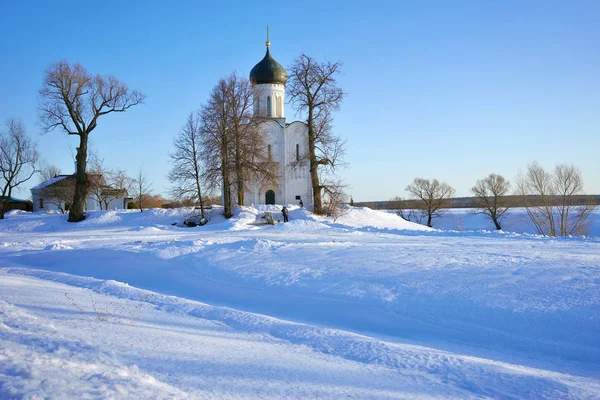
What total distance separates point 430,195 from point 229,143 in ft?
120

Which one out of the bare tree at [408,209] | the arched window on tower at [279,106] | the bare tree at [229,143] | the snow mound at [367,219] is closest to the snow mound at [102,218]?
the bare tree at [229,143]

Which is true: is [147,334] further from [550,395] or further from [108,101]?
[108,101]

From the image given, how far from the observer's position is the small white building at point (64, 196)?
5118 cm

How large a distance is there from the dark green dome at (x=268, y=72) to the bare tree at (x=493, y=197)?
27.0 meters

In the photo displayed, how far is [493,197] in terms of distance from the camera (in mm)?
52938

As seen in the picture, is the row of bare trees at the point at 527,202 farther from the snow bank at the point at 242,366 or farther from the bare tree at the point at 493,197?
the snow bank at the point at 242,366

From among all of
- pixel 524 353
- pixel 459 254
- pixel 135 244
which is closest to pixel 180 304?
pixel 524 353

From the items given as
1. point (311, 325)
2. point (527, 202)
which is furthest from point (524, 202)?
point (311, 325)

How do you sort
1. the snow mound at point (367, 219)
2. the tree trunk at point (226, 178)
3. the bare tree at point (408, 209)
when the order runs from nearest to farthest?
the snow mound at point (367, 219)
the tree trunk at point (226, 178)
the bare tree at point (408, 209)

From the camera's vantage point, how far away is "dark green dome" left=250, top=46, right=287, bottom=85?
40.8 m

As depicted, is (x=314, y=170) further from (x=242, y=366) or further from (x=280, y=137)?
(x=242, y=366)

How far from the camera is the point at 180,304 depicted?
798cm

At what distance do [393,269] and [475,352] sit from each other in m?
3.74

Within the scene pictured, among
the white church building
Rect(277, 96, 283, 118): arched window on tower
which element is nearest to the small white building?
the white church building
